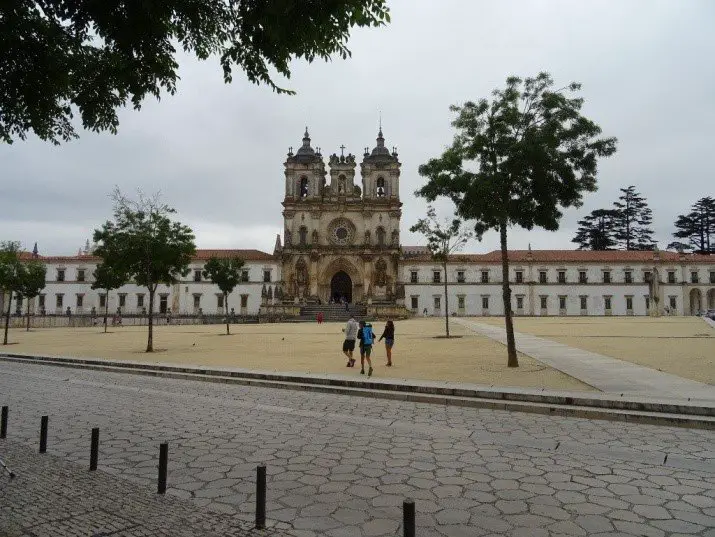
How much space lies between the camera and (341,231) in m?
64.0

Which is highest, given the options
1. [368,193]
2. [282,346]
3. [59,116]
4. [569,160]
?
[368,193]

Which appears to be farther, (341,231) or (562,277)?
(562,277)

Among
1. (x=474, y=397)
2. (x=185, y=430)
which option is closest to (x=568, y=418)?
(x=474, y=397)

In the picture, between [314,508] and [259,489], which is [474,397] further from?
[259,489]

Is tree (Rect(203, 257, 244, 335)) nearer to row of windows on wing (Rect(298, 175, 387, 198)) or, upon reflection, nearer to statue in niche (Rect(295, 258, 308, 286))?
statue in niche (Rect(295, 258, 308, 286))

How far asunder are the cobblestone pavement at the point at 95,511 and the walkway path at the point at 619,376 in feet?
27.5

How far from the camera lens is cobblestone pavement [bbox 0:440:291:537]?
4.09 metres

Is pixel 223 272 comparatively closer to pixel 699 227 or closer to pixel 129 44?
pixel 129 44

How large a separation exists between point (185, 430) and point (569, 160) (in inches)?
463

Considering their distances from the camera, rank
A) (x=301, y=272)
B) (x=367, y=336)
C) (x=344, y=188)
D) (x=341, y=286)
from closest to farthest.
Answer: (x=367, y=336) < (x=301, y=272) < (x=341, y=286) < (x=344, y=188)

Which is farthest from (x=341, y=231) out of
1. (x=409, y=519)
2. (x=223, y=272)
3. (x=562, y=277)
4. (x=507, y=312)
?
(x=409, y=519)

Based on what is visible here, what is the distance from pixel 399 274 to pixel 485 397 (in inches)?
2109

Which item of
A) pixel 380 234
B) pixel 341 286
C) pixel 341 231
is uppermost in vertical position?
pixel 341 231

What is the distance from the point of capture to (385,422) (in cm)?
831
